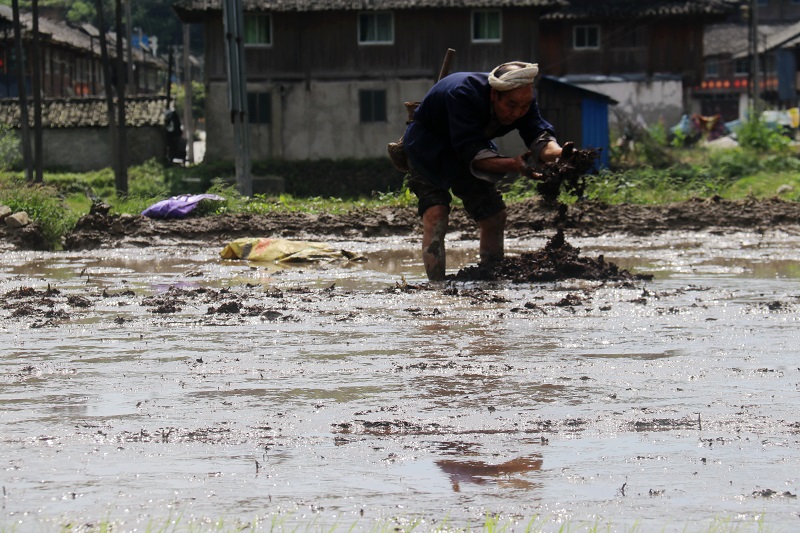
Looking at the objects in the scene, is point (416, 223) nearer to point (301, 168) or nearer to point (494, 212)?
point (494, 212)

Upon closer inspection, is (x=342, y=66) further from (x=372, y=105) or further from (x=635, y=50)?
(x=635, y=50)

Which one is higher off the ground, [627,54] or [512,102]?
[627,54]

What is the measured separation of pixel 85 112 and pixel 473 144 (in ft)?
115

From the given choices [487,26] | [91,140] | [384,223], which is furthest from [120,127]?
[384,223]

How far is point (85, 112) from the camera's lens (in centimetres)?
4169

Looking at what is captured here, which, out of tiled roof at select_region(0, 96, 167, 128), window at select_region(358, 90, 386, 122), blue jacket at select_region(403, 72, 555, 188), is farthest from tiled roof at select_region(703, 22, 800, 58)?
blue jacket at select_region(403, 72, 555, 188)

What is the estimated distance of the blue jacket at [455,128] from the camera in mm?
8609

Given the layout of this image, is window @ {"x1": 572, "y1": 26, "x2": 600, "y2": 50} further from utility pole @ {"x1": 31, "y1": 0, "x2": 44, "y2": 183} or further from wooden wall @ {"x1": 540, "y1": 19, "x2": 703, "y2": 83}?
utility pole @ {"x1": 31, "y1": 0, "x2": 44, "y2": 183}

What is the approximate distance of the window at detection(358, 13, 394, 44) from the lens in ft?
119

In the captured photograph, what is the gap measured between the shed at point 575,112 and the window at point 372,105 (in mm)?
4539

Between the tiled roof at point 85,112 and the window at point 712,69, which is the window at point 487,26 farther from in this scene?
the window at point 712,69

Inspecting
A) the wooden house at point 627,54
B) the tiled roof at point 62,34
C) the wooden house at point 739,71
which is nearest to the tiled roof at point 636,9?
the wooden house at point 627,54

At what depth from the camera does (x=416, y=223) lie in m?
15.5

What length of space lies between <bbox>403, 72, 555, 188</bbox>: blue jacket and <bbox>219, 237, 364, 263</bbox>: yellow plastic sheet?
8.89ft
